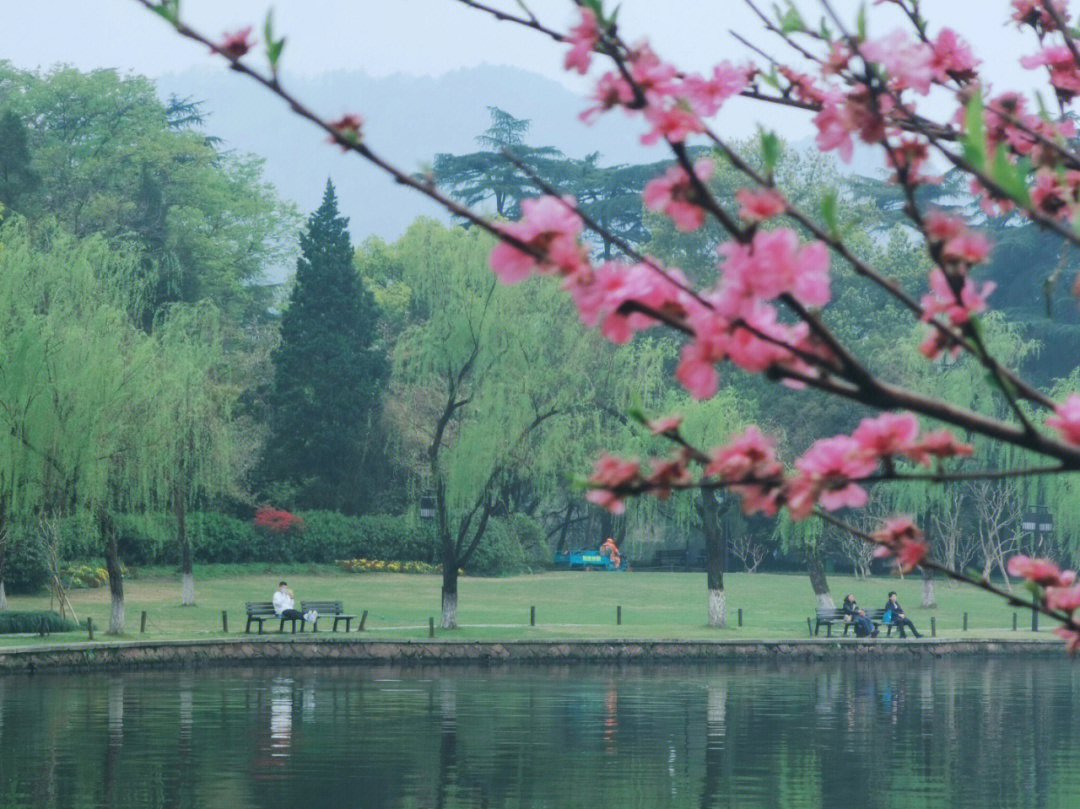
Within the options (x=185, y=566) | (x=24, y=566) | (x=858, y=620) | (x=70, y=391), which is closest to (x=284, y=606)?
(x=70, y=391)

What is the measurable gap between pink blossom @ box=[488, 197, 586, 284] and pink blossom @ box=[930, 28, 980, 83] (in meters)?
1.83

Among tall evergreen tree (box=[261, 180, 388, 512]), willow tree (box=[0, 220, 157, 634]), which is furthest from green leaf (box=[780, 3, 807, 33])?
tall evergreen tree (box=[261, 180, 388, 512])

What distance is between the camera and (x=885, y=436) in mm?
2623

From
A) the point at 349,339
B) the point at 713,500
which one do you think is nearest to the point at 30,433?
the point at 713,500

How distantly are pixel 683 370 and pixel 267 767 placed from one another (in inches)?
585

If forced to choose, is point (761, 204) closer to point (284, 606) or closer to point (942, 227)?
point (942, 227)

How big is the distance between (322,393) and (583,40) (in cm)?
4864

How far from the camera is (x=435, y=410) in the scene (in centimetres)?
4225

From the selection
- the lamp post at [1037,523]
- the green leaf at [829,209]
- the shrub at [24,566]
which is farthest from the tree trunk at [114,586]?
the green leaf at [829,209]

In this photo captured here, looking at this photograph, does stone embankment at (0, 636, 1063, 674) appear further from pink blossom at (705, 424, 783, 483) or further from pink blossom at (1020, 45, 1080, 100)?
pink blossom at (705, 424, 783, 483)

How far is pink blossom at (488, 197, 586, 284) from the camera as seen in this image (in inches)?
99.0

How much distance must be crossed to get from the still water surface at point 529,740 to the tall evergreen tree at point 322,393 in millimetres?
22058

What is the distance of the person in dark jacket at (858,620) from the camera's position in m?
35.8

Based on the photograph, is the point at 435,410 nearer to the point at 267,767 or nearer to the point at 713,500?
the point at 713,500
